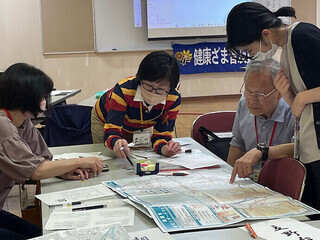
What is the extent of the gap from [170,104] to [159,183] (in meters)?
0.64

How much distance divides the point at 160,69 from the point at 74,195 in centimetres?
77

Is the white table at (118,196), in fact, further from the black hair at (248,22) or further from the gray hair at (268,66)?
the black hair at (248,22)

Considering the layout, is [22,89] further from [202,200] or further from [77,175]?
[202,200]

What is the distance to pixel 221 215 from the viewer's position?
51.9 inches

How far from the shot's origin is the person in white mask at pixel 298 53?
171cm

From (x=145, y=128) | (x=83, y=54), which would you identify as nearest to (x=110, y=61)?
(x=83, y=54)

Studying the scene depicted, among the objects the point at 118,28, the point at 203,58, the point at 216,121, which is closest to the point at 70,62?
the point at 118,28

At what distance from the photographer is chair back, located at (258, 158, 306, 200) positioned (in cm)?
152

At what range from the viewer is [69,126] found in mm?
3414

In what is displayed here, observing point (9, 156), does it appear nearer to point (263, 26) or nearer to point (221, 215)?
point (221, 215)

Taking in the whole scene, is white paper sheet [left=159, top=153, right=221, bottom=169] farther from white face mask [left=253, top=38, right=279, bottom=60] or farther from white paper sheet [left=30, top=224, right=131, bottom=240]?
white paper sheet [left=30, top=224, right=131, bottom=240]

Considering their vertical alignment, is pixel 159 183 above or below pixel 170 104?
below

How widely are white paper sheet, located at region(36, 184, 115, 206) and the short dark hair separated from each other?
0.42 metres

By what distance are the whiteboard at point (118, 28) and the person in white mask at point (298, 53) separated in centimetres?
420
